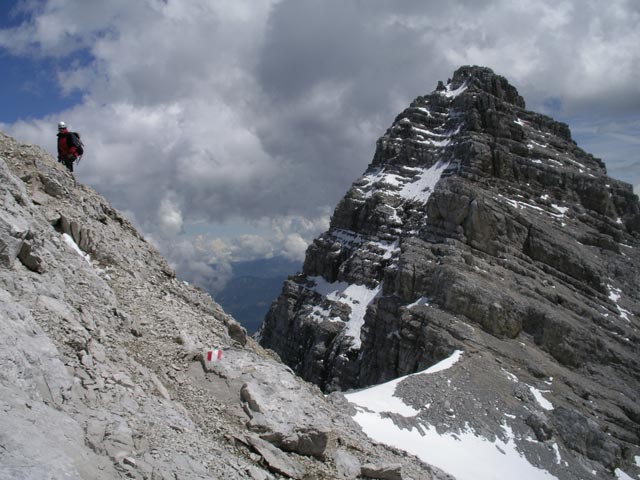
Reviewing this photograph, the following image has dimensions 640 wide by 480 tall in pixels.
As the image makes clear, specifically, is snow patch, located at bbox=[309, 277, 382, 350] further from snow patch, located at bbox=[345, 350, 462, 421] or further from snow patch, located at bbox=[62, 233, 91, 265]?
snow patch, located at bbox=[62, 233, 91, 265]

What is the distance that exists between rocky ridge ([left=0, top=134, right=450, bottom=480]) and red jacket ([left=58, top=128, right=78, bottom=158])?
1313mm

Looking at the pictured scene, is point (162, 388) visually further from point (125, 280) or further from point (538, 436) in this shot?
point (538, 436)

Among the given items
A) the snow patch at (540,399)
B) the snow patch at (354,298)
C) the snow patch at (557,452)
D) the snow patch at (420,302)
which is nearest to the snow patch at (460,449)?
the snow patch at (557,452)

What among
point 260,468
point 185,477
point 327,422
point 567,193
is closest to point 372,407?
A: point 327,422

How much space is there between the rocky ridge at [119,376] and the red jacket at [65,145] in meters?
1.31

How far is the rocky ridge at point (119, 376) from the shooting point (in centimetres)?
965

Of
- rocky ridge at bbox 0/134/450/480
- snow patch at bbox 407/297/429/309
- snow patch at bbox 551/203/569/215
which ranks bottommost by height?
rocky ridge at bbox 0/134/450/480

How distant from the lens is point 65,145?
22047 millimetres

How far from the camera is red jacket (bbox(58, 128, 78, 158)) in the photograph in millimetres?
22000

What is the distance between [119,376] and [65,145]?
47.3ft

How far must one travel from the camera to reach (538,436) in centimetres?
4006

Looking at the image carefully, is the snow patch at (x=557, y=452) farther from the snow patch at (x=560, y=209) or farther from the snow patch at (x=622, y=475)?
the snow patch at (x=560, y=209)

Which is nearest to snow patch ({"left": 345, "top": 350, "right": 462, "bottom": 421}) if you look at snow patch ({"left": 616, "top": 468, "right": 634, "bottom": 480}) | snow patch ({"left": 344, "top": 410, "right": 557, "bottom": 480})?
snow patch ({"left": 344, "top": 410, "right": 557, "bottom": 480})

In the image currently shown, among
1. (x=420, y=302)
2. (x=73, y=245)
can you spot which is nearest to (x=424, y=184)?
(x=420, y=302)
